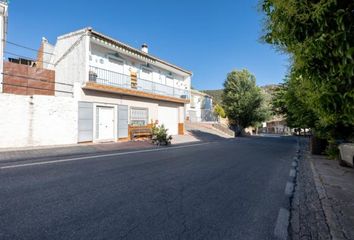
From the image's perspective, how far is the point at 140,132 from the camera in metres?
19.3

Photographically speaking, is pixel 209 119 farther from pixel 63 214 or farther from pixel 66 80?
pixel 63 214

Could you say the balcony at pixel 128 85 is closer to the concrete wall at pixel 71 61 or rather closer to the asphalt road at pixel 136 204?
the concrete wall at pixel 71 61

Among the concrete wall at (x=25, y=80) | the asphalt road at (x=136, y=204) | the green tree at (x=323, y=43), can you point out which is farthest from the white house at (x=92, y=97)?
the green tree at (x=323, y=43)

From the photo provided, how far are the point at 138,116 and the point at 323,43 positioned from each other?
1803 cm

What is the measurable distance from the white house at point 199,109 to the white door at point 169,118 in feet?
31.0

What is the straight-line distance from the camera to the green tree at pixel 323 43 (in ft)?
7.77

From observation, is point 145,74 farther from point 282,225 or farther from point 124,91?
point 282,225

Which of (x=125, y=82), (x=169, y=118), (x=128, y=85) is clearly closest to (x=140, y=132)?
(x=128, y=85)

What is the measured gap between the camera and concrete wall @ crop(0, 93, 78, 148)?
39.0ft

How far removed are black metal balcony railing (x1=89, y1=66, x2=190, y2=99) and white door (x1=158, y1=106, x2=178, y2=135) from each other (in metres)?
1.47

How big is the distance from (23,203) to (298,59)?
462 centimetres

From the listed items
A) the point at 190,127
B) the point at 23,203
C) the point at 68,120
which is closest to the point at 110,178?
the point at 23,203

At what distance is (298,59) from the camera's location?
2.82m

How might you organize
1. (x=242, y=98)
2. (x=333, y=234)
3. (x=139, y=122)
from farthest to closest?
(x=242, y=98) → (x=139, y=122) → (x=333, y=234)
